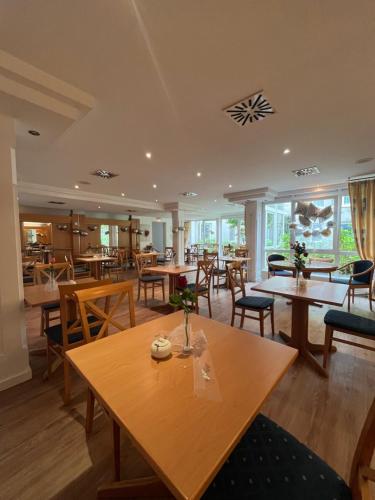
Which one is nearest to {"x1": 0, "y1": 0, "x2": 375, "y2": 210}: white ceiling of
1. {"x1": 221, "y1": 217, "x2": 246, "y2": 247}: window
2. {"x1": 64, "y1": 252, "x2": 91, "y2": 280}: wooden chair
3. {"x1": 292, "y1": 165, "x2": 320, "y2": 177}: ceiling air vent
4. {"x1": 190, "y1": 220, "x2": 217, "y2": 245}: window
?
{"x1": 292, "y1": 165, "x2": 320, "y2": 177}: ceiling air vent

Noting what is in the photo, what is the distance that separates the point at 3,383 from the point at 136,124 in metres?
2.94

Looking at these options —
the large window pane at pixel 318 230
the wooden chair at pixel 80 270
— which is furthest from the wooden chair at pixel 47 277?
the large window pane at pixel 318 230

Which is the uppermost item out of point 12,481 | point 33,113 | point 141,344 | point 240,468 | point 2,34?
point 2,34

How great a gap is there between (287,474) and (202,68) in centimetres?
245

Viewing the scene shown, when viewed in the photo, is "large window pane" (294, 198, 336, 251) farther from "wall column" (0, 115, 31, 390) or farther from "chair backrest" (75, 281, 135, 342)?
"wall column" (0, 115, 31, 390)

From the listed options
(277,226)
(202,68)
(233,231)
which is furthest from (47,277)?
(233,231)

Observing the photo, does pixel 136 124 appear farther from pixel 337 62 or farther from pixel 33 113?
pixel 337 62

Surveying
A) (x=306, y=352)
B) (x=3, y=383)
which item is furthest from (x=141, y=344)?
(x=306, y=352)

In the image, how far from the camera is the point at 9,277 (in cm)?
199

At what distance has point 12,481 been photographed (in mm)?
1237

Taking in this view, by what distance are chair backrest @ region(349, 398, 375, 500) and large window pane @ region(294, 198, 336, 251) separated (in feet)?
19.7

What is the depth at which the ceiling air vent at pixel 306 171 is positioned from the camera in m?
4.23

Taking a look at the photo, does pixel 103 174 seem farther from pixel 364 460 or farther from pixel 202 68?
pixel 364 460

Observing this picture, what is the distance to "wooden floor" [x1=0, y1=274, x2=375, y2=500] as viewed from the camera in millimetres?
1252
